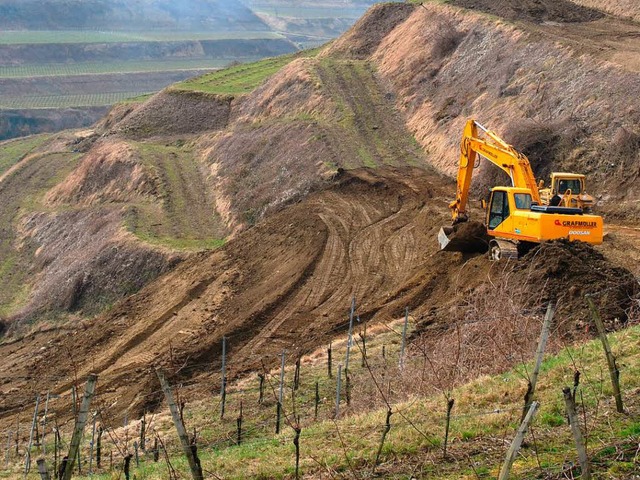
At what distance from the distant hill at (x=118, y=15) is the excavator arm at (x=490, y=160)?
145 m

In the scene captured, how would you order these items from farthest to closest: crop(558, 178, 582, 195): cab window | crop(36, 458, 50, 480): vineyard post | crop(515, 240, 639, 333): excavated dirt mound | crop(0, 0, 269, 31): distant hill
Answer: crop(0, 0, 269, 31): distant hill
crop(558, 178, 582, 195): cab window
crop(515, 240, 639, 333): excavated dirt mound
crop(36, 458, 50, 480): vineyard post

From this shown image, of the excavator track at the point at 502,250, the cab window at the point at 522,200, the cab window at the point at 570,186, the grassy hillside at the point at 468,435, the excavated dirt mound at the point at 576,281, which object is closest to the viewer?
the grassy hillside at the point at 468,435

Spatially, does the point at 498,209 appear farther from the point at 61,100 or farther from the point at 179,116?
the point at 61,100

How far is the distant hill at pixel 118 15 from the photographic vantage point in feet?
519

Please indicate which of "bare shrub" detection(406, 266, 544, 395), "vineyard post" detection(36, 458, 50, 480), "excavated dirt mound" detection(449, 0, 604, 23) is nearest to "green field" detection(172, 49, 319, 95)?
"excavated dirt mound" detection(449, 0, 604, 23)

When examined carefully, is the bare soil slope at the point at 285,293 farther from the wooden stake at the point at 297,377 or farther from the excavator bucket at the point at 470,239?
the wooden stake at the point at 297,377

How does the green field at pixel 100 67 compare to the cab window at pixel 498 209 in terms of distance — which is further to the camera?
the green field at pixel 100 67

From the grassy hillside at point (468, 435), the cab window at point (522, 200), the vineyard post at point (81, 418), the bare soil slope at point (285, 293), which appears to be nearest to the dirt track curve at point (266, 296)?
the bare soil slope at point (285, 293)

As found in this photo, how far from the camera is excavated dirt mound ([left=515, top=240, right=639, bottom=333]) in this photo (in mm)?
17927

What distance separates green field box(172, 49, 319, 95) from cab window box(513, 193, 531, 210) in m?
37.2

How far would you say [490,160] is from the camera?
25859mm

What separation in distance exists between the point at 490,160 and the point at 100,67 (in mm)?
118813

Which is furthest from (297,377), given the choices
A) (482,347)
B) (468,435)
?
(468,435)

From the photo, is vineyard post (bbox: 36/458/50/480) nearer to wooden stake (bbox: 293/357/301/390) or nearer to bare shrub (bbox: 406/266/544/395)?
bare shrub (bbox: 406/266/544/395)
